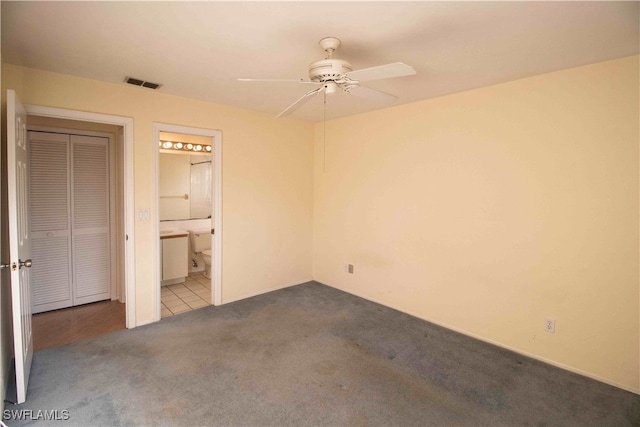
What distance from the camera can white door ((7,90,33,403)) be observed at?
2.01 meters

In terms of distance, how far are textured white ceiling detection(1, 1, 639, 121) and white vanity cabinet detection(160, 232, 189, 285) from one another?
2276mm

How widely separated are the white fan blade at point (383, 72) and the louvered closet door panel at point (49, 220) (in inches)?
136

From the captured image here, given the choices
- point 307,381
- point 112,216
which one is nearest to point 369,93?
point 307,381

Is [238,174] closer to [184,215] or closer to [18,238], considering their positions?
[184,215]

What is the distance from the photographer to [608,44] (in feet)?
6.91

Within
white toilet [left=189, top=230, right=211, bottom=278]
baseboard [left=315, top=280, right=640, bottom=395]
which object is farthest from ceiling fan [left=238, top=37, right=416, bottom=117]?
white toilet [left=189, top=230, right=211, bottom=278]

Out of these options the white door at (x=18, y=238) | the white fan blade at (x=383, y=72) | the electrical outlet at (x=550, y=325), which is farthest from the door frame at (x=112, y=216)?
the electrical outlet at (x=550, y=325)

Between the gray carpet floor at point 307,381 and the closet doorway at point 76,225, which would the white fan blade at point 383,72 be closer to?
the gray carpet floor at point 307,381

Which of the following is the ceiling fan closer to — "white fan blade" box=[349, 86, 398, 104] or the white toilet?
"white fan blade" box=[349, 86, 398, 104]

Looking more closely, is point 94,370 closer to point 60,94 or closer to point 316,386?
point 316,386

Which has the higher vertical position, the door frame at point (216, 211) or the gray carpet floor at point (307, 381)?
the door frame at point (216, 211)

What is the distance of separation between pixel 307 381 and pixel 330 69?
2.14 meters

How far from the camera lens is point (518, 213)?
112 inches

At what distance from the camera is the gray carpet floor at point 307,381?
6.82 ft
